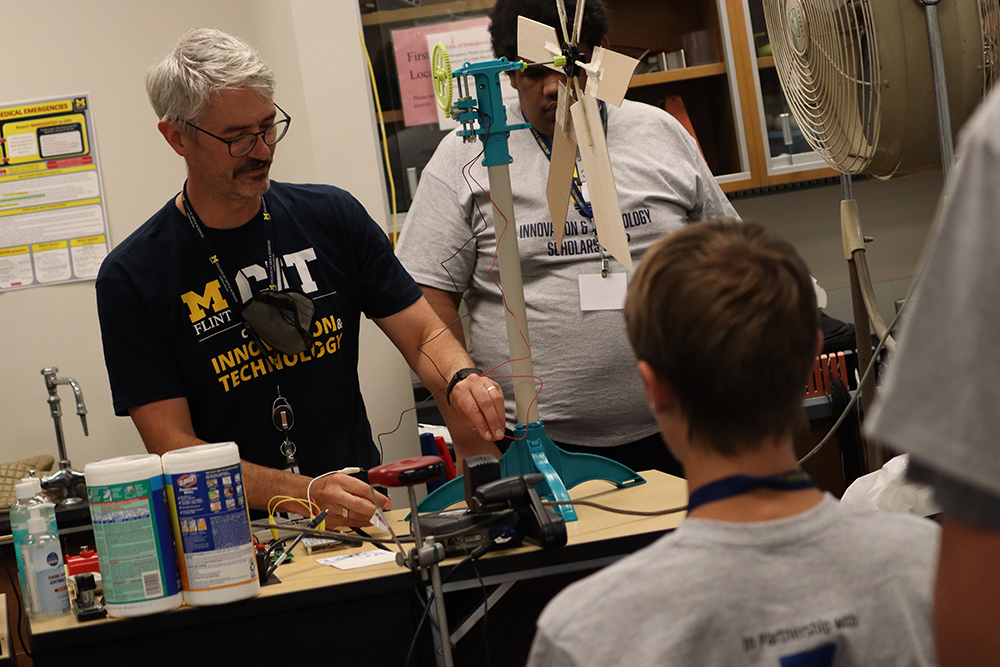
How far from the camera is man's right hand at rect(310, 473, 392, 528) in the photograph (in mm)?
1491

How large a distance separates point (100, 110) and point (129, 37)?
0.24m

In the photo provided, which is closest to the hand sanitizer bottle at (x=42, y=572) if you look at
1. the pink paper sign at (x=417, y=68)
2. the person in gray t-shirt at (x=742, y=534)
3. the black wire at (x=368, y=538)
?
the black wire at (x=368, y=538)

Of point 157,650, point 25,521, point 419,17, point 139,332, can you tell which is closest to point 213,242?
point 139,332

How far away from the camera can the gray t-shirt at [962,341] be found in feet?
1.69

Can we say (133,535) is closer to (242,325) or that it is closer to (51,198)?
(242,325)

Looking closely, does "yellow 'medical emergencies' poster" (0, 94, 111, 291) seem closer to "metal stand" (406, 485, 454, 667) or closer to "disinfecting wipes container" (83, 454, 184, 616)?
"disinfecting wipes container" (83, 454, 184, 616)

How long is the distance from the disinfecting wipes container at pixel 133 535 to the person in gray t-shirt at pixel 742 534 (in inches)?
24.5

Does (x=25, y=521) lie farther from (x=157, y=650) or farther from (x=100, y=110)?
(x=100, y=110)

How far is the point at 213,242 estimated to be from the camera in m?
1.86

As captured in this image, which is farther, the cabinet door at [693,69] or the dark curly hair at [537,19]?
the cabinet door at [693,69]

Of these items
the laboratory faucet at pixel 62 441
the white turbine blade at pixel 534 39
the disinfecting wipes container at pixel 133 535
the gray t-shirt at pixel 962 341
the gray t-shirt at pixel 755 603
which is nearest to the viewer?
the gray t-shirt at pixel 962 341

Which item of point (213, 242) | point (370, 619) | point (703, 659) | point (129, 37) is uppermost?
point (129, 37)

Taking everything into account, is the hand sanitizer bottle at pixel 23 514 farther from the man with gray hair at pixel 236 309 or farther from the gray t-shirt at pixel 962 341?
the gray t-shirt at pixel 962 341

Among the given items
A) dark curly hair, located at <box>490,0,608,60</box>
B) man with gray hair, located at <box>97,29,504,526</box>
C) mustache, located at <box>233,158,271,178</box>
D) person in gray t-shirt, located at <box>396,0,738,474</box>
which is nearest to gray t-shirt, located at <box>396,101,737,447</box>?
person in gray t-shirt, located at <box>396,0,738,474</box>
